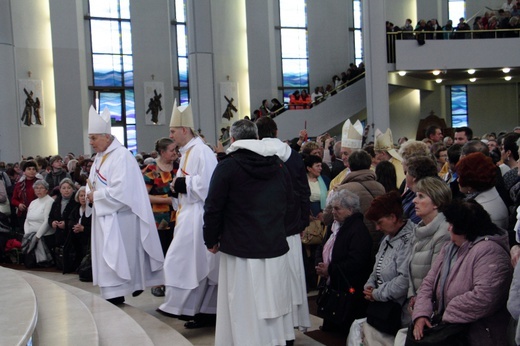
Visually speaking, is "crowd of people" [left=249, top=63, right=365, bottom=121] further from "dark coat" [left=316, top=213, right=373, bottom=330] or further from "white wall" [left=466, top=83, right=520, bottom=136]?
"dark coat" [left=316, top=213, right=373, bottom=330]

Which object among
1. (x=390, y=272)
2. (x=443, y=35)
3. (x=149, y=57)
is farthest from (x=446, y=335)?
(x=149, y=57)

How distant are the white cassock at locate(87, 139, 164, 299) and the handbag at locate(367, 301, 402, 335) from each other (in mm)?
2543

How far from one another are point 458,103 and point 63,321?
22914mm

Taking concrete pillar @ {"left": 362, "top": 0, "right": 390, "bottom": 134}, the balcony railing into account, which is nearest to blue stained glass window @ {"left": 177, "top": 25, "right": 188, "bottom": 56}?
concrete pillar @ {"left": 362, "top": 0, "right": 390, "bottom": 134}

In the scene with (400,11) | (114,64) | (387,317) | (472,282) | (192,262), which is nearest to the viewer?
(472,282)

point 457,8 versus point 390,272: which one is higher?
point 457,8

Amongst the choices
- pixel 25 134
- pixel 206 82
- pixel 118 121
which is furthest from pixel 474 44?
pixel 25 134

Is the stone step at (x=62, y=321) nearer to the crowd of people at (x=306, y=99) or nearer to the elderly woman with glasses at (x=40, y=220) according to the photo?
the elderly woman with glasses at (x=40, y=220)

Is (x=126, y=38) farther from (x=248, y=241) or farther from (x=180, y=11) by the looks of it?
(x=248, y=241)

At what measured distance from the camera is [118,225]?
6164 millimetres

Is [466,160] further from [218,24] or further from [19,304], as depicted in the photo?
[218,24]

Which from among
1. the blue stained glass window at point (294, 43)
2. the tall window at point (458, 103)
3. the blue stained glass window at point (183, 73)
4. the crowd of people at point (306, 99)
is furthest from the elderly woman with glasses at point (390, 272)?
the blue stained glass window at point (294, 43)

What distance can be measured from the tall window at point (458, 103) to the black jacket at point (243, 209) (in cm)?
2197

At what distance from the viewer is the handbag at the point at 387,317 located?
455 cm
